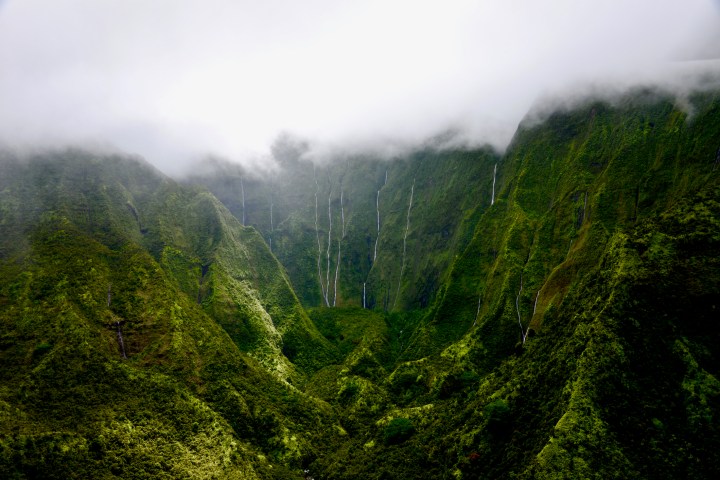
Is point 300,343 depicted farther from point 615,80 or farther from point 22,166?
point 615,80

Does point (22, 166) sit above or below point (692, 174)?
above

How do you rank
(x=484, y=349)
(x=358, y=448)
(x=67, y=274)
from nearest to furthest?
(x=358, y=448)
(x=67, y=274)
(x=484, y=349)

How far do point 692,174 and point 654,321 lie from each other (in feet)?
208

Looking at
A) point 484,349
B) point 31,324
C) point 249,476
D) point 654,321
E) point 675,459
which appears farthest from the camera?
point 484,349

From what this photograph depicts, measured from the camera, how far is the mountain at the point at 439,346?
267 feet

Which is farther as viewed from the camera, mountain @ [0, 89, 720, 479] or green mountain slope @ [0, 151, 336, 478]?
green mountain slope @ [0, 151, 336, 478]

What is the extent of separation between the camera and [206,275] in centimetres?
19725

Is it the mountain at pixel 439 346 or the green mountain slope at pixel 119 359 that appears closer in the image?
the mountain at pixel 439 346

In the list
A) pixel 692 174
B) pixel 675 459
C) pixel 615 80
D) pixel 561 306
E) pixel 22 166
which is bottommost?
pixel 675 459

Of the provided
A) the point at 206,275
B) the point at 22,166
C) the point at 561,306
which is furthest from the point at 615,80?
the point at 22,166

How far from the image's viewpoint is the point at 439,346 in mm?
168750

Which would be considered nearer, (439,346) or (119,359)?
(119,359)

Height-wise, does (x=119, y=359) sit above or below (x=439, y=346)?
above

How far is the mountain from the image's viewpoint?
81.3 metres
